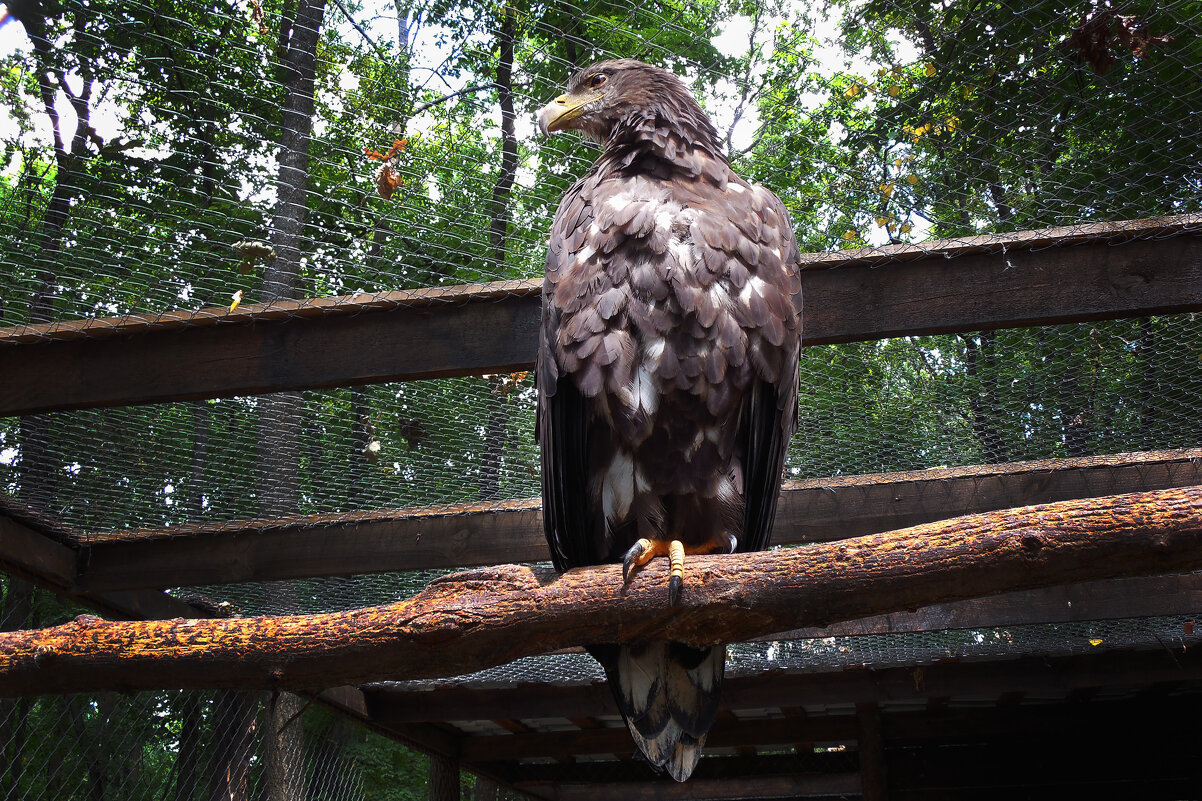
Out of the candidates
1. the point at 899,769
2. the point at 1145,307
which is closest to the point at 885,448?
the point at 1145,307

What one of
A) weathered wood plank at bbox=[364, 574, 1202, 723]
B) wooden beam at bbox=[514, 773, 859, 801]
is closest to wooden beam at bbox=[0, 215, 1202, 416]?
weathered wood plank at bbox=[364, 574, 1202, 723]

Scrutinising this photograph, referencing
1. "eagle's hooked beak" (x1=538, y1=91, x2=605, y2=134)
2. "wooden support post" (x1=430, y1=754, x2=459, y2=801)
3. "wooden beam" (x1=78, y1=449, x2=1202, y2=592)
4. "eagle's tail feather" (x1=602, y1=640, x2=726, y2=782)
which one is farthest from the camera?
"wooden support post" (x1=430, y1=754, x2=459, y2=801)

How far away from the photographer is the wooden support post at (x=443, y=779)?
Answer: 6.42 meters

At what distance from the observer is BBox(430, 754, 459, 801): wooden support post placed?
21.1ft

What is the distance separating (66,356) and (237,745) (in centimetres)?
352

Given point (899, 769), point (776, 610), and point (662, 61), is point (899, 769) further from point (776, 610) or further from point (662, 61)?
point (776, 610)

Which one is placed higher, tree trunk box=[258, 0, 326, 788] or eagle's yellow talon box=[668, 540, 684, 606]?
tree trunk box=[258, 0, 326, 788]

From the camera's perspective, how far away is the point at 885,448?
434cm

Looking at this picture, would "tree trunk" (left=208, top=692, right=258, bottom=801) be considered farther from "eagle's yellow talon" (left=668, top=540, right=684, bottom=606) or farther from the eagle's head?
"eagle's yellow talon" (left=668, top=540, right=684, bottom=606)

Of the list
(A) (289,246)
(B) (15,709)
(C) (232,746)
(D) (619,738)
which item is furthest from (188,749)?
(A) (289,246)

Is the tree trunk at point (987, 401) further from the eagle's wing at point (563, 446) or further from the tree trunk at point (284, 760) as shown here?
the tree trunk at point (284, 760)

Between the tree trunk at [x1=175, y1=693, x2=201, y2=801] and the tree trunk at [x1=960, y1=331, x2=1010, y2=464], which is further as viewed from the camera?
the tree trunk at [x1=175, y1=693, x2=201, y2=801]

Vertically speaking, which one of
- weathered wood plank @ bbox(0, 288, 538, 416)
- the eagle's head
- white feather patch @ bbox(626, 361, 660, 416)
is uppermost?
the eagle's head

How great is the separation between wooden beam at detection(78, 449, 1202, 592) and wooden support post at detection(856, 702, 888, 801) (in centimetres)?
264
